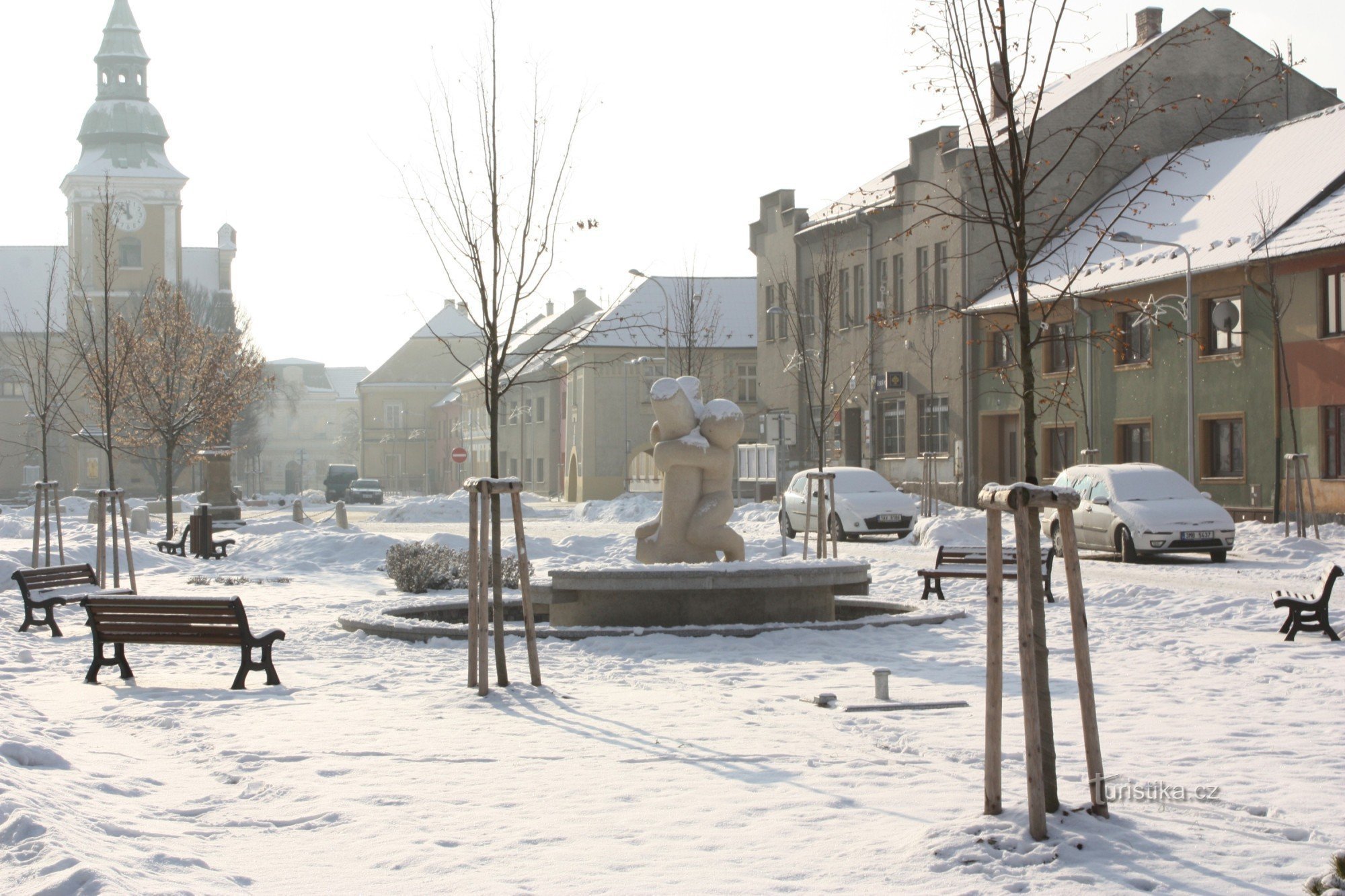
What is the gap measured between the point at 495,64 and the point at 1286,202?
80.5 feet

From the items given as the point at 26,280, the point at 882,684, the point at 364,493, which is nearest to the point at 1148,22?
the point at 882,684

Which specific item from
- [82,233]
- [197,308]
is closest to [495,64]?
[197,308]

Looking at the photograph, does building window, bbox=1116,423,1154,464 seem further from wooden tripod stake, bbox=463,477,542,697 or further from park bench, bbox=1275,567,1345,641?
wooden tripod stake, bbox=463,477,542,697

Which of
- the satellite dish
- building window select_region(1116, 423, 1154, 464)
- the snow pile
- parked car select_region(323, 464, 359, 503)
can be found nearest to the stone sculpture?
the satellite dish

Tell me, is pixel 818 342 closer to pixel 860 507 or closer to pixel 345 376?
pixel 860 507

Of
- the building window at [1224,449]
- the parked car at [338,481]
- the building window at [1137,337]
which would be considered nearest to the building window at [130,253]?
the parked car at [338,481]

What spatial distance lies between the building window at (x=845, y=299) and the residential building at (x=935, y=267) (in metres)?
0.05

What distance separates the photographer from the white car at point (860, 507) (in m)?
31.2

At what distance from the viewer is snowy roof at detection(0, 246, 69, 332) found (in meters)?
89.8

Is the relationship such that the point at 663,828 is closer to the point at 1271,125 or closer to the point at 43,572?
the point at 43,572

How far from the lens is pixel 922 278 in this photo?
142 ft

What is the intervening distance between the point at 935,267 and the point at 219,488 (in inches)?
829

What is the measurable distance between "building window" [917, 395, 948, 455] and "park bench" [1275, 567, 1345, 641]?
27.7m

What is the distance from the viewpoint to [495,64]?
12391mm
